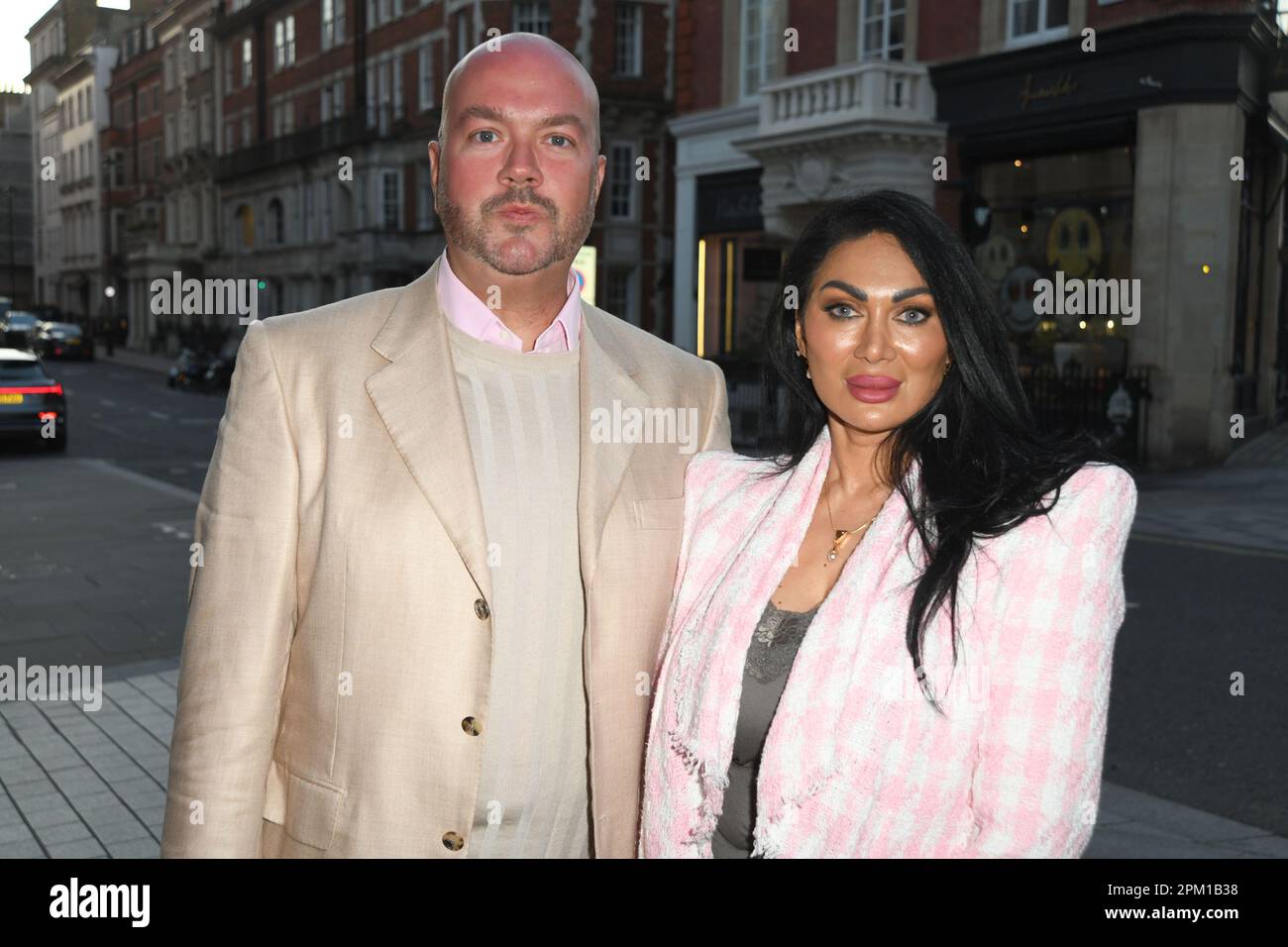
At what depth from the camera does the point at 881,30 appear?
22141 mm

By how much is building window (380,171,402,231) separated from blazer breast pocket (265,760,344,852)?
43.3 m

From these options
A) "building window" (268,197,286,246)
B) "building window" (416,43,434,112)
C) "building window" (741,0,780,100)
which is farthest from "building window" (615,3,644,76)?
"building window" (268,197,286,246)

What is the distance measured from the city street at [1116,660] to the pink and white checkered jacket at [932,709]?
9.33 feet

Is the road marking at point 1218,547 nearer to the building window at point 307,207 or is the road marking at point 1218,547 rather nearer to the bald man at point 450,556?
the bald man at point 450,556

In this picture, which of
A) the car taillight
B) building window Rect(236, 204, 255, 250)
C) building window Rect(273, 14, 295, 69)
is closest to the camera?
the car taillight

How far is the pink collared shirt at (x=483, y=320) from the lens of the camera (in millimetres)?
2715

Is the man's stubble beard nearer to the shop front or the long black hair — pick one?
the long black hair

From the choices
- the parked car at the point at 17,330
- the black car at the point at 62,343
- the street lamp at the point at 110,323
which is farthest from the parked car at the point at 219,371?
the street lamp at the point at 110,323

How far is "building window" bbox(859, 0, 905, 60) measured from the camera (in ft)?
71.6

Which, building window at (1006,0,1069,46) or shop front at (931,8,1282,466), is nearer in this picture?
shop front at (931,8,1282,466)

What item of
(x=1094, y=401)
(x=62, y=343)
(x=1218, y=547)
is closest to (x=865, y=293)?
(x=1218, y=547)
